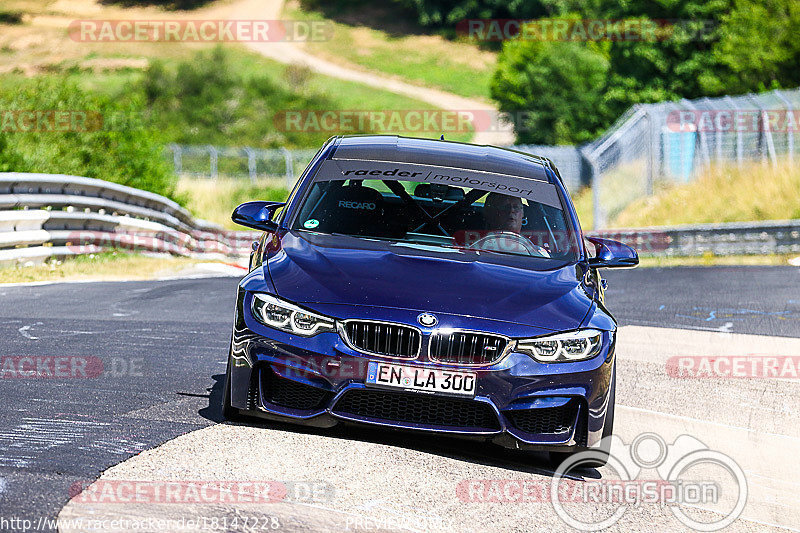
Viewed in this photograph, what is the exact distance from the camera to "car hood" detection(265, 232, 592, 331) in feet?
18.8

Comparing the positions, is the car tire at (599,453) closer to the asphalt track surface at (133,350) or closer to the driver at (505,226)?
the asphalt track surface at (133,350)

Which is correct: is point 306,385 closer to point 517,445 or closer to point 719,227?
point 517,445

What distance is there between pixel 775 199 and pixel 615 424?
763 inches

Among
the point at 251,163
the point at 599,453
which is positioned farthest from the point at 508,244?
the point at 251,163

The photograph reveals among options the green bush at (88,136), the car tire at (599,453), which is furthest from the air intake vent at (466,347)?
the green bush at (88,136)

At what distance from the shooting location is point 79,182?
16.1m

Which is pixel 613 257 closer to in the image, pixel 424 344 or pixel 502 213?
pixel 502 213

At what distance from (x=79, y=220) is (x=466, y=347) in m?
11.8

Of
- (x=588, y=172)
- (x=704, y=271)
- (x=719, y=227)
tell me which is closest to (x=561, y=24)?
(x=588, y=172)

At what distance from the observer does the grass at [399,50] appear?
289 feet

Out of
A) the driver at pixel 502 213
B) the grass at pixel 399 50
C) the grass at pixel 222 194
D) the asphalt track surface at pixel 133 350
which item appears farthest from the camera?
the grass at pixel 399 50

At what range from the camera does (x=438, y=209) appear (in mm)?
7066

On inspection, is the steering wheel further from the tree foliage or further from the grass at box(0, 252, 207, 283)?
the tree foliage

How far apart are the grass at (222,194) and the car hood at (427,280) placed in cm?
2824
